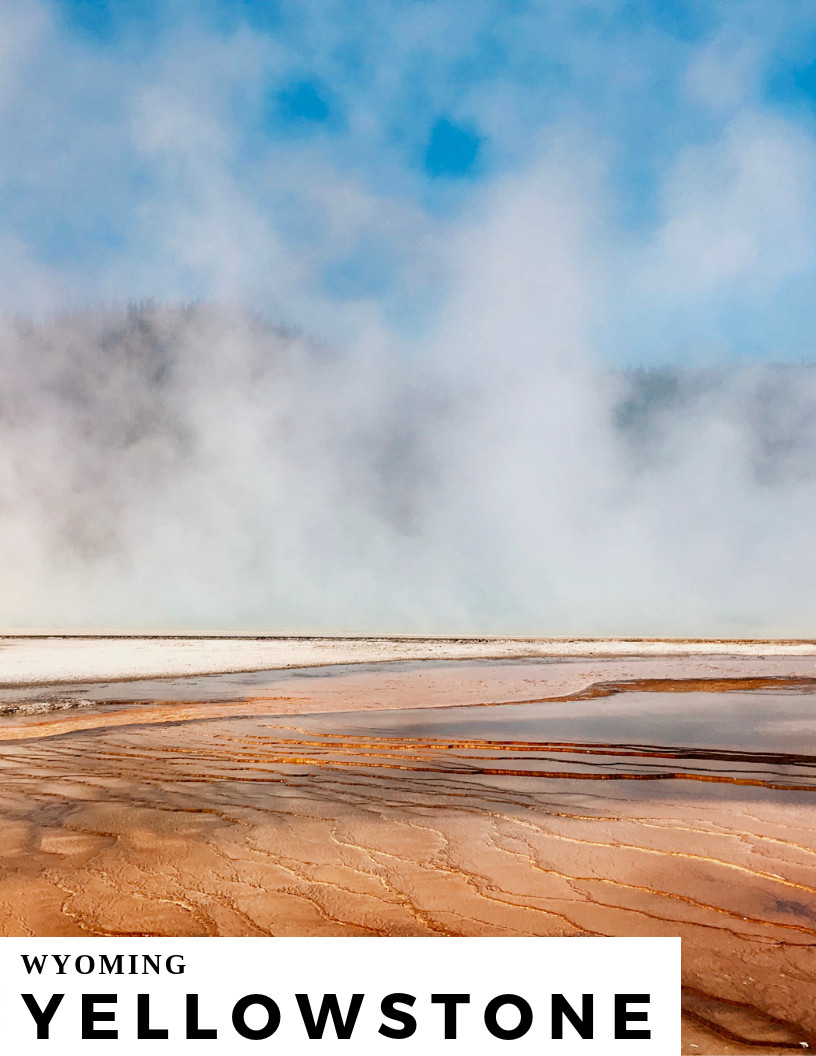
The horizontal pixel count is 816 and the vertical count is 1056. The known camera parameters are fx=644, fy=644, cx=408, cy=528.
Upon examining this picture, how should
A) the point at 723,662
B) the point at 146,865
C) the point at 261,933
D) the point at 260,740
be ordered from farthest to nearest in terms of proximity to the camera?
the point at 723,662, the point at 260,740, the point at 146,865, the point at 261,933

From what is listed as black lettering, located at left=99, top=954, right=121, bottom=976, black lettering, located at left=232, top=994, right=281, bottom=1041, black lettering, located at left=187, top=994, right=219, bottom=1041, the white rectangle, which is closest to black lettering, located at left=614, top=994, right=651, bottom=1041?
the white rectangle

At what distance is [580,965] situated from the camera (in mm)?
2977

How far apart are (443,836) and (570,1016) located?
2339 mm

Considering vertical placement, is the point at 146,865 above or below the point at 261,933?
above

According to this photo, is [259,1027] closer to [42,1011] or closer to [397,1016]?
[397,1016]

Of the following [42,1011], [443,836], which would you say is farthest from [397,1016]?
[443,836]

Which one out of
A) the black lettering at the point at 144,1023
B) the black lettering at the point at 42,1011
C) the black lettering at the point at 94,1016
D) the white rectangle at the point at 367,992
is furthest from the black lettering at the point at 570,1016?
the black lettering at the point at 42,1011

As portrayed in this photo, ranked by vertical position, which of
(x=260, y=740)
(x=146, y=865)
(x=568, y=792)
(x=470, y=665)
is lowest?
(x=146, y=865)

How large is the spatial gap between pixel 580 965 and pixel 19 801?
18.1ft

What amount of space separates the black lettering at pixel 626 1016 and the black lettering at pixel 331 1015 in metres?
1.11

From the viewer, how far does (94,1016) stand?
9.14 ft

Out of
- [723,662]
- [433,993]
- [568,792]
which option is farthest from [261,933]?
[723,662]

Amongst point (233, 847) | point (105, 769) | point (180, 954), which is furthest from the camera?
point (105, 769)

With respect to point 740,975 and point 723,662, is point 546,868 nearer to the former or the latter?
point 740,975
